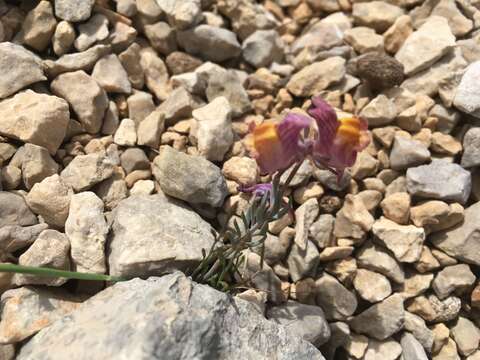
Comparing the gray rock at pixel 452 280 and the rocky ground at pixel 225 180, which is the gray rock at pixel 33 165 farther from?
the gray rock at pixel 452 280

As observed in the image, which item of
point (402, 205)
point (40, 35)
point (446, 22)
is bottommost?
point (402, 205)

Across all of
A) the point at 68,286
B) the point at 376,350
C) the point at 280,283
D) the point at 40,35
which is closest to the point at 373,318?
the point at 376,350

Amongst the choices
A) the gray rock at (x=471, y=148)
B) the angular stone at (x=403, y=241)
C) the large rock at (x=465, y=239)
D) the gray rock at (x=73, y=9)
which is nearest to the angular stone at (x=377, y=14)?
the gray rock at (x=471, y=148)

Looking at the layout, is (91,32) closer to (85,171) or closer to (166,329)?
(85,171)

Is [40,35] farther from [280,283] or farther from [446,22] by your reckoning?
[446,22]

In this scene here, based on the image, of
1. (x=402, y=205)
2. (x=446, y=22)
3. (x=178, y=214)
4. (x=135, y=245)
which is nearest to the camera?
(x=135, y=245)

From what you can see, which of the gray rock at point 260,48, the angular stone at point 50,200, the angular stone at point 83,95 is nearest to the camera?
the angular stone at point 50,200

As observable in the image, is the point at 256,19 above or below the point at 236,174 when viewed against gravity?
above
